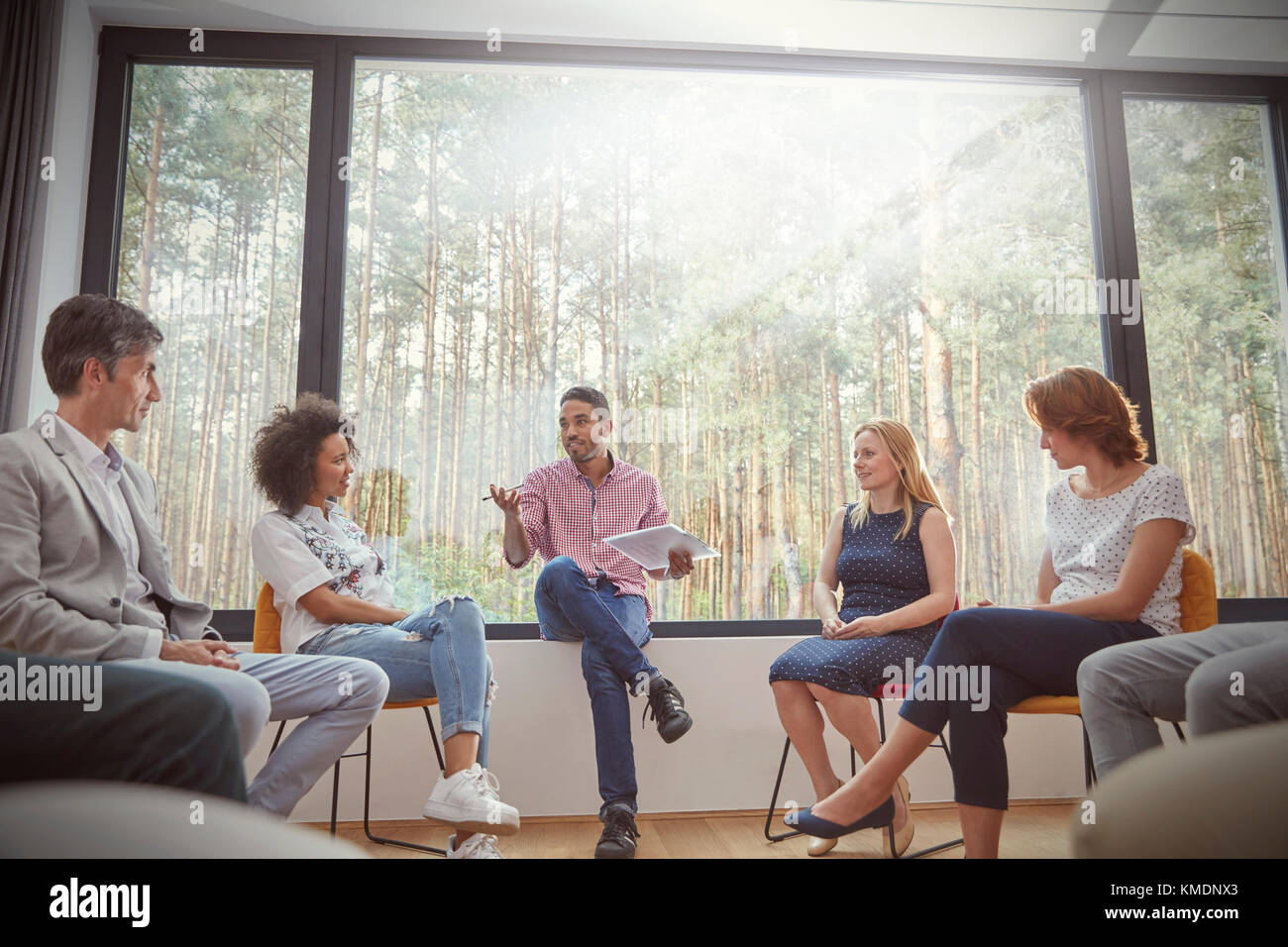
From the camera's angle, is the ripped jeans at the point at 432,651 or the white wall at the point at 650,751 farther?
the white wall at the point at 650,751

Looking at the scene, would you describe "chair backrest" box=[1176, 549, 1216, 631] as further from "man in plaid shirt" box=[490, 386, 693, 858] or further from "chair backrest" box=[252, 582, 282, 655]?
A: "chair backrest" box=[252, 582, 282, 655]

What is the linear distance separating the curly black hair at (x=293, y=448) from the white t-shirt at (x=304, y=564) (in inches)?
2.6

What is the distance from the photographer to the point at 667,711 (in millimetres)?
2057

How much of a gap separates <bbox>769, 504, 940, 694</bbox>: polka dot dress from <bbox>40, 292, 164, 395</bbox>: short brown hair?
1.69m

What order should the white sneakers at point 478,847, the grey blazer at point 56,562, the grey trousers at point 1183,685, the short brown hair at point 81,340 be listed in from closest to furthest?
the grey trousers at point 1183,685 < the grey blazer at point 56,562 < the short brown hair at point 81,340 < the white sneakers at point 478,847

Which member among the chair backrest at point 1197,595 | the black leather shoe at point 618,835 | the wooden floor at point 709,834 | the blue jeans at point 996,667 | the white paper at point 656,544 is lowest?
the wooden floor at point 709,834

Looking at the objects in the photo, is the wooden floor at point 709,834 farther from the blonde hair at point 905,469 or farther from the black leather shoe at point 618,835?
the blonde hair at point 905,469

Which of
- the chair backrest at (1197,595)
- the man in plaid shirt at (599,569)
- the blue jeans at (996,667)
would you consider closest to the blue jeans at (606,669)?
the man in plaid shirt at (599,569)

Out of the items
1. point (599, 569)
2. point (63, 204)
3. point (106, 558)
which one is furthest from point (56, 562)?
point (63, 204)

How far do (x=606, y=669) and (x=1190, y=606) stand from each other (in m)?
1.48

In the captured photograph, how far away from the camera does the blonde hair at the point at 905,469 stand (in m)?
2.21

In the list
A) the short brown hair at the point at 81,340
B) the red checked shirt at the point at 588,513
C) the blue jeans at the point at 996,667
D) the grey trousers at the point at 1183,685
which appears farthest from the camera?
the red checked shirt at the point at 588,513

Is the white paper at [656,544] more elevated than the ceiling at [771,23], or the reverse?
the ceiling at [771,23]
